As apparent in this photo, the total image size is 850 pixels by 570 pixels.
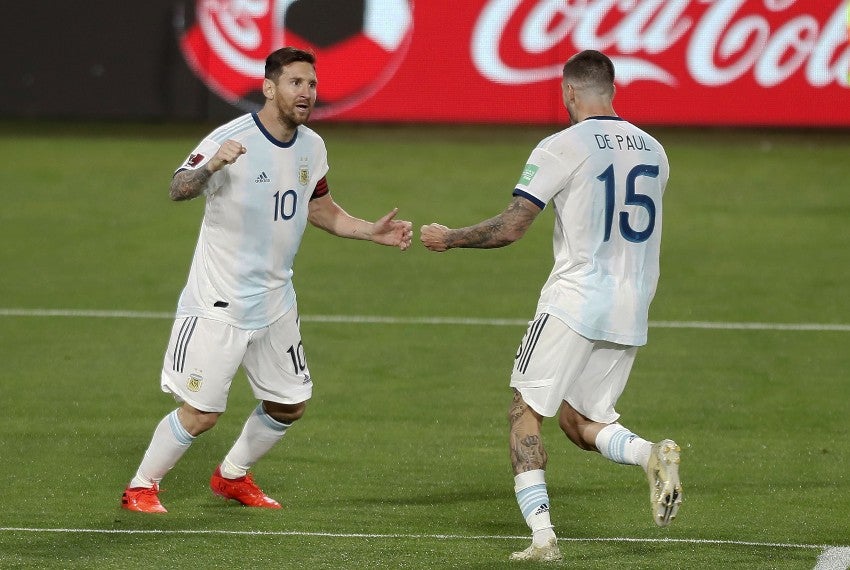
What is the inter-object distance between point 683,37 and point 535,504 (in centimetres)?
1699

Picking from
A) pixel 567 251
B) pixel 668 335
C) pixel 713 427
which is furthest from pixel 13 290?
pixel 567 251

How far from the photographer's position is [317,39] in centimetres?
2288

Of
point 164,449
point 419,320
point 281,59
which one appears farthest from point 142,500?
point 419,320

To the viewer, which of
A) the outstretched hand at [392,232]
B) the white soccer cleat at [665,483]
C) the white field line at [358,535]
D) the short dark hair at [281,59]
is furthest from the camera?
the outstretched hand at [392,232]

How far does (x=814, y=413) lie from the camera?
970cm

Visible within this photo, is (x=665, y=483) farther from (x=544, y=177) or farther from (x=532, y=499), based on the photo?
(x=544, y=177)

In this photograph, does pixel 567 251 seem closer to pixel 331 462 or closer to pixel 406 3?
pixel 331 462

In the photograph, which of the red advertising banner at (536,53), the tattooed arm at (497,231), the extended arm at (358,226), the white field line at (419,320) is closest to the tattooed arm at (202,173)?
the extended arm at (358,226)

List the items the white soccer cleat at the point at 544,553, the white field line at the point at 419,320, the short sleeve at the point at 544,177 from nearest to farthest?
the white soccer cleat at the point at 544,553, the short sleeve at the point at 544,177, the white field line at the point at 419,320

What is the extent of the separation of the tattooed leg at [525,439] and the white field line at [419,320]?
5.41m

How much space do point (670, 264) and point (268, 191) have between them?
27.1 feet

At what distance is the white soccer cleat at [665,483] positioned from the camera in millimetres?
6375

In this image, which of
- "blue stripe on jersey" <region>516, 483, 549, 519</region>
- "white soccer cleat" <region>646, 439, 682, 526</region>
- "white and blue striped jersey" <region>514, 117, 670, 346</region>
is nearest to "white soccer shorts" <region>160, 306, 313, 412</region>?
"white and blue striped jersey" <region>514, 117, 670, 346</region>

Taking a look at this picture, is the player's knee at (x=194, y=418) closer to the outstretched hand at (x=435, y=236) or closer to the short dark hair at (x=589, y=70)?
the outstretched hand at (x=435, y=236)
